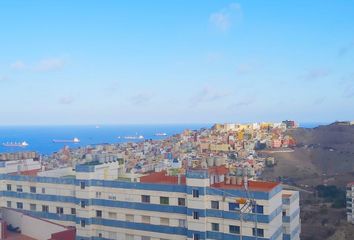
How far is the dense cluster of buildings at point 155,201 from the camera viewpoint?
29.9m

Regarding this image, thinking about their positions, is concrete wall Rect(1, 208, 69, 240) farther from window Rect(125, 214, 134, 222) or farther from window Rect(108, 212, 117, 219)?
window Rect(125, 214, 134, 222)

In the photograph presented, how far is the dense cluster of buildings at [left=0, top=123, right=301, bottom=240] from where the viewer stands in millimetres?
29906

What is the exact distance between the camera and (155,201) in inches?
1314

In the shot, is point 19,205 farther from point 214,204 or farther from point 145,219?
point 214,204

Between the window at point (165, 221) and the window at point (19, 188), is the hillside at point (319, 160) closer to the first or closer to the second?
the window at point (165, 221)

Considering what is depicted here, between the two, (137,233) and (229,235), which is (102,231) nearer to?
(137,233)

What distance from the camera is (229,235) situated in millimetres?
A: 30109

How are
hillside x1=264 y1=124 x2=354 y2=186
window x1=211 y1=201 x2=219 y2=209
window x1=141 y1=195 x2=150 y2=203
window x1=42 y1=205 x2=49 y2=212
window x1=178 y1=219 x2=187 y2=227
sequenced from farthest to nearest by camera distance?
hillside x1=264 y1=124 x2=354 y2=186, window x1=42 y1=205 x2=49 y2=212, window x1=141 y1=195 x2=150 y2=203, window x1=178 y1=219 x2=187 y2=227, window x1=211 y1=201 x2=219 y2=209

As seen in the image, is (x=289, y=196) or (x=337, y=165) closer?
(x=289, y=196)

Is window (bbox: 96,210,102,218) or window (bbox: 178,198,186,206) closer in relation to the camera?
window (bbox: 178,198,186,206)

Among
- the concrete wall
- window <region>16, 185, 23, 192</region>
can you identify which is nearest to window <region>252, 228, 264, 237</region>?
the concrete wall

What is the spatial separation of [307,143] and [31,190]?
373 ft

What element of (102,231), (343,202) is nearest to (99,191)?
(102,231)

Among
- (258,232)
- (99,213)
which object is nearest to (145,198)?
(99,213)
